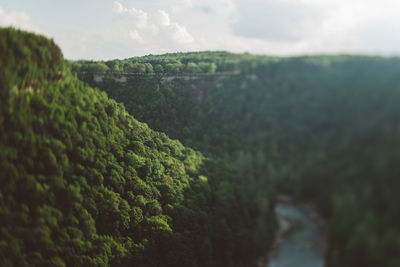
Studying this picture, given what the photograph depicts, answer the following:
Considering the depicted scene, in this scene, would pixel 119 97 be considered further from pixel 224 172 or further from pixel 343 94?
pixel 343 94

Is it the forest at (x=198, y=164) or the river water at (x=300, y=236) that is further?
the river water at (x=300, y=236)

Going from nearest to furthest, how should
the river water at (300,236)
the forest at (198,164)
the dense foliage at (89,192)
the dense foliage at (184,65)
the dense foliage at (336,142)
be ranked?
the dense foliage at (336,142) → the forest at (198,164) → the river water at (300,236) → the dense foliage at (89,192) → the dense foliage at (184,65)

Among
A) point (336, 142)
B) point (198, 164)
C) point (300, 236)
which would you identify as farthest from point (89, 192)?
point (198, 164)

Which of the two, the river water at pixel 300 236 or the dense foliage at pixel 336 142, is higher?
the dense foliage at pixel 336 142

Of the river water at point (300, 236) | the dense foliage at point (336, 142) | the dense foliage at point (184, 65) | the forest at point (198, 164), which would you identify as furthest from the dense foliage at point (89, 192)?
the dense foliage at point (184, 65)

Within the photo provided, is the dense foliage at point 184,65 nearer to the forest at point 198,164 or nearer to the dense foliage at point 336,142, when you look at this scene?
the forest at point 198,164

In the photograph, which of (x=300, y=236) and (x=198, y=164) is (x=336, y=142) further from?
(x=198, y=164)

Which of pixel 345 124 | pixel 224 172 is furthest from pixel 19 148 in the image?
pixel 224 172

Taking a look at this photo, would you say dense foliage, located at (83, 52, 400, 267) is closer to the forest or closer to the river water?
the forest
